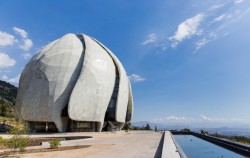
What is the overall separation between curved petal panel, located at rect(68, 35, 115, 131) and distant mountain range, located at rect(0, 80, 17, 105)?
Answer: 59.6m

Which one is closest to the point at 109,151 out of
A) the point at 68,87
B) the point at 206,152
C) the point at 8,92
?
the point at 206,152

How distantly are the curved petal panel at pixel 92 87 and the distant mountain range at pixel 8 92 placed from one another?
196 feet

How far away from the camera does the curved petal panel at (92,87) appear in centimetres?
3129

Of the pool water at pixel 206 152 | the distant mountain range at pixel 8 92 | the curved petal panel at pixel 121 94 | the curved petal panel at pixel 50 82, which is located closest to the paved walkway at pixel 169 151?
the pool water at pixel 206 152

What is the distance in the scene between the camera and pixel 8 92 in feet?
318

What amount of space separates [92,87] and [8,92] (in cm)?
7370

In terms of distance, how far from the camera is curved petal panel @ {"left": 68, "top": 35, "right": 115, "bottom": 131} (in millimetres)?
31286

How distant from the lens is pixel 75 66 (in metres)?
33.3

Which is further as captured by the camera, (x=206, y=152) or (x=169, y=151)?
(x=206, y=152)

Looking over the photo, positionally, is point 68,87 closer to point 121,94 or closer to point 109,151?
point 121,94

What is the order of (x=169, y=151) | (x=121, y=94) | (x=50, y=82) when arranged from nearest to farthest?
(x=169, y=151) < (x=50, y=82) < (x=121, y=94)

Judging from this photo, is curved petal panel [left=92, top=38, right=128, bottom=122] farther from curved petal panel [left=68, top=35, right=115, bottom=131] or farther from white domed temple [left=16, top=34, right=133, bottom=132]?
curved petal panel [left=68, top=35, right=115, bottom=131]

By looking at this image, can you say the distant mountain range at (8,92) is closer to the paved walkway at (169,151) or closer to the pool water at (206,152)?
the pool water at (206,152)

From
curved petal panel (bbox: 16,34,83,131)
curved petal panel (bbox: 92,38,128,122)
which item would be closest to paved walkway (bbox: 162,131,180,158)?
curved petal panel (bbox: 16,34,83,131)
